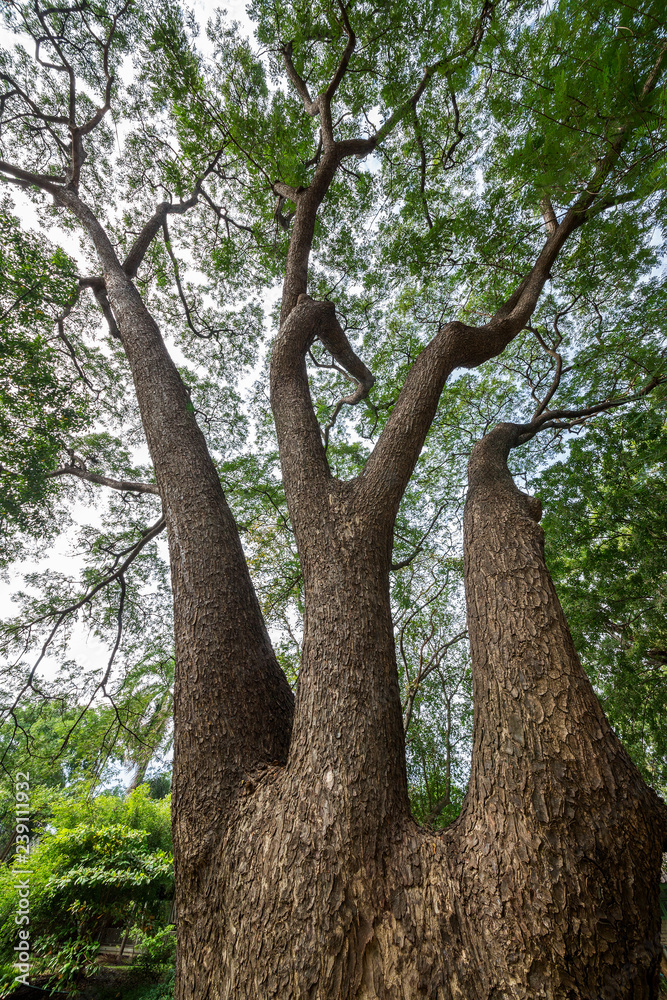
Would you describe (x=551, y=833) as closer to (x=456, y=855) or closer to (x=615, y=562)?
(x=456, y=855)

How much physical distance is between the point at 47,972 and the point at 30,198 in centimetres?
861

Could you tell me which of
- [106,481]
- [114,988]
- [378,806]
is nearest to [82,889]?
[114,988]

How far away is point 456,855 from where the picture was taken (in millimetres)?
1095

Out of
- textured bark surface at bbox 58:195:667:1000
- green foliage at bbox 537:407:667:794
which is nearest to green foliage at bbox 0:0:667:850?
green foliage at bbox 537:407:667:794

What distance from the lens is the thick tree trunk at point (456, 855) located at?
90 centimetres

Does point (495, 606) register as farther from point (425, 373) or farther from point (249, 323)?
point (249, 323)

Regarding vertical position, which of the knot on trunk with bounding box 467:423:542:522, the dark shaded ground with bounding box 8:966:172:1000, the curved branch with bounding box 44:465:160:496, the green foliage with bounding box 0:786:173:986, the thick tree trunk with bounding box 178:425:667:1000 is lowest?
the dark shaded ground with bounding box 8:966:172:1000

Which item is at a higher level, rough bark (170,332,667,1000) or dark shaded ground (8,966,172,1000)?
rough bark (170,332,667,1000)

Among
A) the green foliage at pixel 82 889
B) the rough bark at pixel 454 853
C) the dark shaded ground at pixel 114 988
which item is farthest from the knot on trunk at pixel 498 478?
the dark shaded ground at pixel 114 988

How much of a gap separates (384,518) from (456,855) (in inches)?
47.6

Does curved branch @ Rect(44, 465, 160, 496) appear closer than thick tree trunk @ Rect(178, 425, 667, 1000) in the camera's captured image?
No

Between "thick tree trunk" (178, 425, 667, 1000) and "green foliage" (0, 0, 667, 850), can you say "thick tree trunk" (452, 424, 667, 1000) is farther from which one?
"green foliage" (0, 0, 667, 850)

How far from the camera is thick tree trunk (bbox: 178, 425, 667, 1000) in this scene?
2.94ft

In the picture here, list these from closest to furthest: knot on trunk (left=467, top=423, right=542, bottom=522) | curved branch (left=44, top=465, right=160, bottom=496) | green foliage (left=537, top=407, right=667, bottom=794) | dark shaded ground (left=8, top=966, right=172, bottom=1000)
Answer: knot on trunk (left=467, top=423, right=542, bottom=522), curved branch (left=44, top=465, right=160, bottom=496), dark shaded ground (left=8, top=966, right=172, bottom=1000), green foliage (left=537, top=407, right=667, bottom=794)
